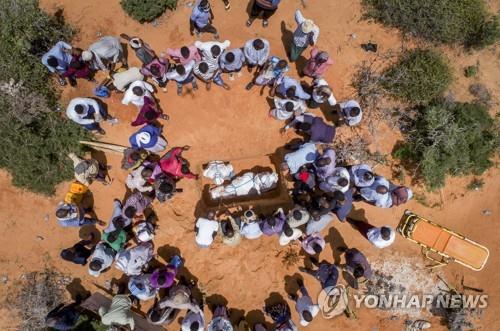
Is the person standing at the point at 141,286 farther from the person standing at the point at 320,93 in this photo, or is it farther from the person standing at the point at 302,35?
the person standing at the point at 302,35

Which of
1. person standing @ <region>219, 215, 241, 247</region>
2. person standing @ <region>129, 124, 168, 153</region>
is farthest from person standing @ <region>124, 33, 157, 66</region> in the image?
person standing @ <region>219, 215, 241, 247</region>

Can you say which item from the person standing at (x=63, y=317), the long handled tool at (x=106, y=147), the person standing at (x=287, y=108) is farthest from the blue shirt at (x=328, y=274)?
the person standing at (x=63, y=317)

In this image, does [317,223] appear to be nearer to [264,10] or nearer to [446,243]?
[446,243]

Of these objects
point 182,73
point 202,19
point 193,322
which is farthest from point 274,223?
point 202,19

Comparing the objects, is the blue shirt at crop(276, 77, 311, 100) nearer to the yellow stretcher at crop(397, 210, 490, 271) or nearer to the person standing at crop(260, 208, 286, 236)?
the person standing at crop(260, 208, 286, 236)

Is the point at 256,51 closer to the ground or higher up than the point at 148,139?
A: higher up

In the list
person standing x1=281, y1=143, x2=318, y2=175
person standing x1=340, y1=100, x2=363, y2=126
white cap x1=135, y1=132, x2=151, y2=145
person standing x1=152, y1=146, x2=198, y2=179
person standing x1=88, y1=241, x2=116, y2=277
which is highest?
person standing x1=340, y1=100, x2=363, y2=126
